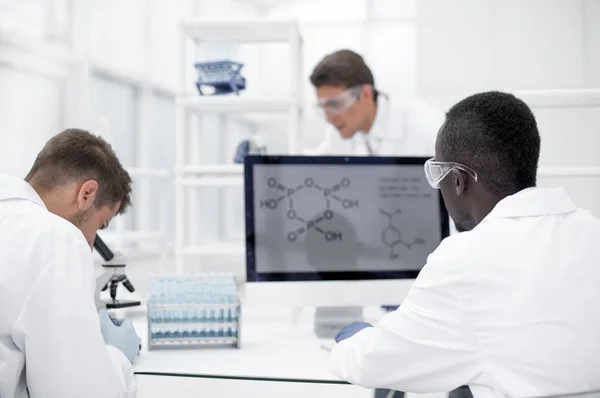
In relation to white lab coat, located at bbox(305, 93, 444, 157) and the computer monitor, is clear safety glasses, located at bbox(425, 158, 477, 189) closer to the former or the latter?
the computer monitor

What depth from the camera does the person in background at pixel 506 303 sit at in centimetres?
88

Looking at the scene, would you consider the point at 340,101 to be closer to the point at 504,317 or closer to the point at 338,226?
the point at 338,226

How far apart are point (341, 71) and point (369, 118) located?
0.24 metres

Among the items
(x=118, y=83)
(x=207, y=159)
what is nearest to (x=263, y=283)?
(x=118, y=83)

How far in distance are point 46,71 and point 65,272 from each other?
216 cm

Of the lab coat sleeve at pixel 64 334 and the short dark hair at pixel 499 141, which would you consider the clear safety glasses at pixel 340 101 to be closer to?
the short dark hair at pixel 499 141

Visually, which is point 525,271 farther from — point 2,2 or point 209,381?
point 2,2

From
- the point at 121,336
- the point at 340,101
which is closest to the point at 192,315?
the point at 121,336

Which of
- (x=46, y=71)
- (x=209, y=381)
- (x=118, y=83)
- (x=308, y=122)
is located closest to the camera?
(x=209, y=381)

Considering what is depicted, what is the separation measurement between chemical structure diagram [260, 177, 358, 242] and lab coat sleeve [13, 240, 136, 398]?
2.18 feet

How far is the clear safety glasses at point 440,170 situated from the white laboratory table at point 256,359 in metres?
0.44

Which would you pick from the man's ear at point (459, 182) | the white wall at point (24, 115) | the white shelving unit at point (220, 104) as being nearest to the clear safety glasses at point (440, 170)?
the man's ear at point (459, 182)

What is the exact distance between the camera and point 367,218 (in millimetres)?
1672

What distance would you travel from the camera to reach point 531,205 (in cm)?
97
